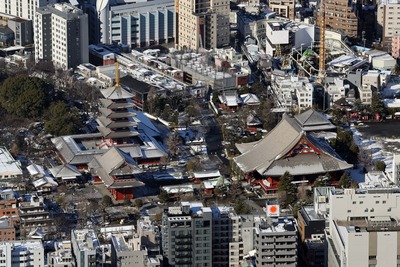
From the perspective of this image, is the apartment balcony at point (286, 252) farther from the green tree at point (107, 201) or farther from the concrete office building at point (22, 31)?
the concrete office building at point (22, 31)

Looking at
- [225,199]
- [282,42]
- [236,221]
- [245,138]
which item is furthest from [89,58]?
[236,221]

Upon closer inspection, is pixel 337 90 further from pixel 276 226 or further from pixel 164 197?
pixel 276 226

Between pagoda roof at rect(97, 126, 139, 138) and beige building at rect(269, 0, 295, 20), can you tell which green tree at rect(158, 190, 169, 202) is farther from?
beige building at rect(269, 0, 295, 20)

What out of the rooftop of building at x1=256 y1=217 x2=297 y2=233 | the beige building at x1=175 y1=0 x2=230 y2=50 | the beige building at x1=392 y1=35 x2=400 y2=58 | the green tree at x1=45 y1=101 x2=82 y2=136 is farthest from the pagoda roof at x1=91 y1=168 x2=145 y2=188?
the beige building at x1=392 y1=35 x2=400 y2=58

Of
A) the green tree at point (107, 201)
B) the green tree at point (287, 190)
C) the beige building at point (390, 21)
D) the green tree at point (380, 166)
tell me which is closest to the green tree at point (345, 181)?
the green tree at point (287, 190)

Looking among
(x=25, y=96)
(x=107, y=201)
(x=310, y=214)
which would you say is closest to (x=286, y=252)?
(x=310, y=214)
